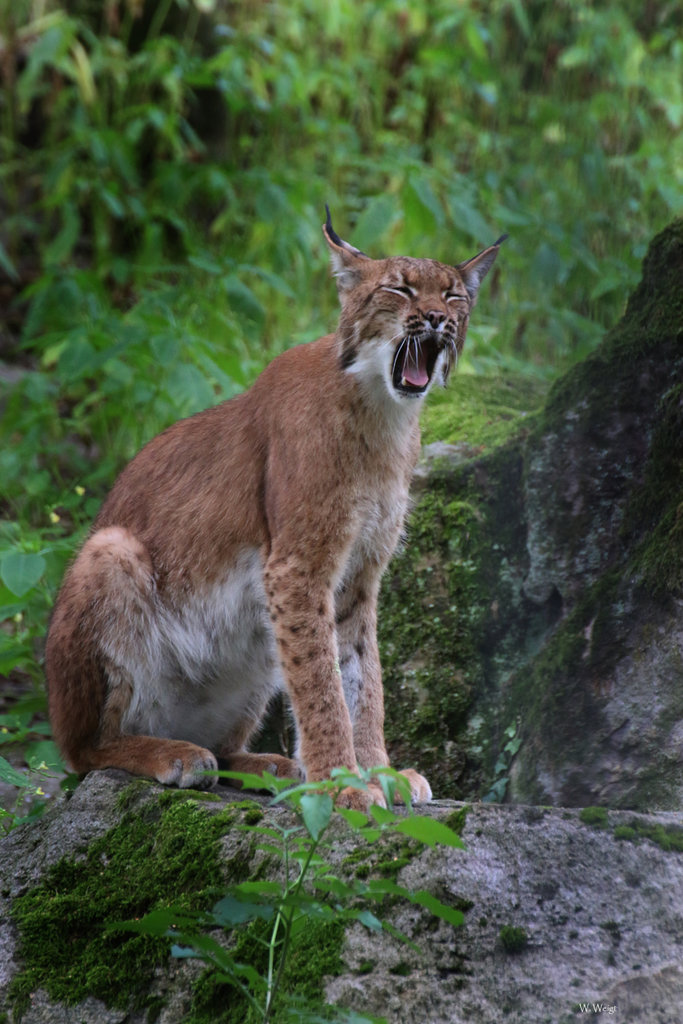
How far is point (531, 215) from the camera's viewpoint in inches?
280

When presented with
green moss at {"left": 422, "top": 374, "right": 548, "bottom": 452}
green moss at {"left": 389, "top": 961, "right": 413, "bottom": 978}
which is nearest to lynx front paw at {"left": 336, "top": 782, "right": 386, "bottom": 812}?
green moss at {"left": 389, "top": 961, "right": 413, "bottom": 978}

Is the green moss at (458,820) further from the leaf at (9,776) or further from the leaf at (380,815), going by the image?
the leaf at (9,776)

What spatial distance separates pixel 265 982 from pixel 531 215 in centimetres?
563

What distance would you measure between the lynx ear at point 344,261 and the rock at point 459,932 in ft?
6.21

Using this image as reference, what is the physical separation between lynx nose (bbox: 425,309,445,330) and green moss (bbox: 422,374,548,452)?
4.60 ft

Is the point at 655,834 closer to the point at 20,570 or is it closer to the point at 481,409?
the point at 20,570

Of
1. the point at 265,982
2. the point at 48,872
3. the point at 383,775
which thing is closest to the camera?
the point at 383,775

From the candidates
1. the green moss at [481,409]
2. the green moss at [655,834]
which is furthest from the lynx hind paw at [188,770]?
the green moss at [481,409]

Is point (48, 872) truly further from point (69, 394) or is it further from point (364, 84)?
point (364, 84)

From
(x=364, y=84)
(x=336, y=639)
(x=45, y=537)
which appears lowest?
(x=336, y=639)

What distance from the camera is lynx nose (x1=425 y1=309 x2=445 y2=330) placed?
12.3ft

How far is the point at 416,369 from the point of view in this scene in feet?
12.7

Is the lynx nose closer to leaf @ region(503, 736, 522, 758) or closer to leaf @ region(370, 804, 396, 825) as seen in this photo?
leaf @ region(503, 736, 522, 758)

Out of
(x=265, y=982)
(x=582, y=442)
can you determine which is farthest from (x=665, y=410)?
(x=265, y=982)
